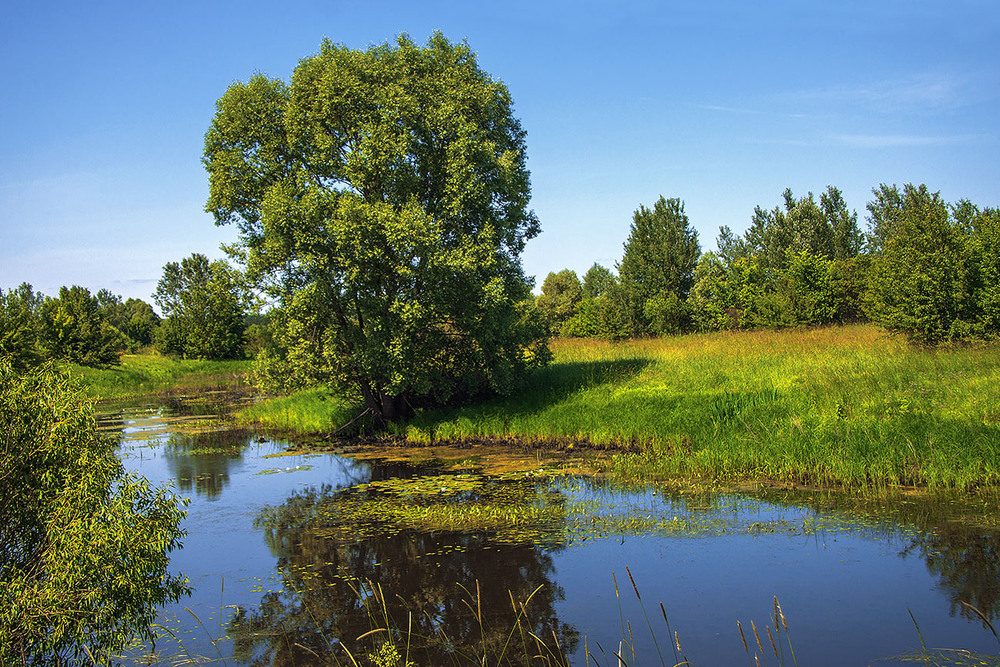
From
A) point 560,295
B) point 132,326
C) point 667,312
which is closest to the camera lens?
point 667,312

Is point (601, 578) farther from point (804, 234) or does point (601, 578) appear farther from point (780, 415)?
point (804, 234)

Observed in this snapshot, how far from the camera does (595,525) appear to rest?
36.0ft

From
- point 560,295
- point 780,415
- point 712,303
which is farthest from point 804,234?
point 780,415

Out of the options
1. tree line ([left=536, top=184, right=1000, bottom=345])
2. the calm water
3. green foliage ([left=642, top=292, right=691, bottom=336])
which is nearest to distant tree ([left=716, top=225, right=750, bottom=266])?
tree line ([left=536, top=184, right=1000, bottom=345])

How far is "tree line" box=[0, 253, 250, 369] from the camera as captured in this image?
23.0m

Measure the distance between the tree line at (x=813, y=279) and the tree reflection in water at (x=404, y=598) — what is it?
13365mm

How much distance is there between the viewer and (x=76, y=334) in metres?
44.0

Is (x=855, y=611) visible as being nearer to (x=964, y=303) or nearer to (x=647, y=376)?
(x=647, y=376)

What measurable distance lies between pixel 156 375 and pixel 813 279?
4429cm

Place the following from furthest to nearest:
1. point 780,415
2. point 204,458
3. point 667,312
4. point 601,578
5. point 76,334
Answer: point 76,334 → point 667,312 → point 204,458 → point 780,415 → point 601,578

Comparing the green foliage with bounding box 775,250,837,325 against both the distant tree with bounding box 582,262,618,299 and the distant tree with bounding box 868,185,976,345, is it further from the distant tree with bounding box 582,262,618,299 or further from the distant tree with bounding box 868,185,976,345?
the distant tree with bounding box 582,262,618,299

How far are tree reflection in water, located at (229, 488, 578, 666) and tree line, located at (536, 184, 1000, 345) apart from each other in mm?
13365

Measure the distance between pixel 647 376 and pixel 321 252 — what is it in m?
9.79

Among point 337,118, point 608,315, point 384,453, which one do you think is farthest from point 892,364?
point 608,315
